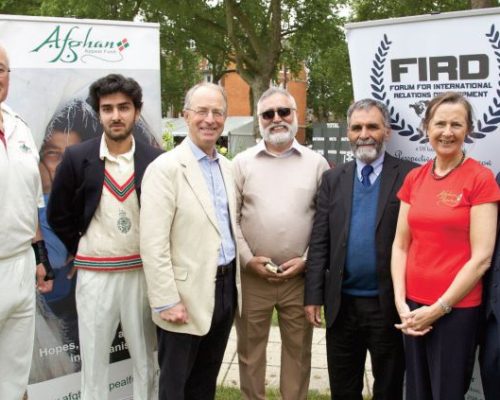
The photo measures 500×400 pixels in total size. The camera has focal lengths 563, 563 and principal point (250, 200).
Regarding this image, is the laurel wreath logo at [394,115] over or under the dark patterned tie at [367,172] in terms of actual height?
over

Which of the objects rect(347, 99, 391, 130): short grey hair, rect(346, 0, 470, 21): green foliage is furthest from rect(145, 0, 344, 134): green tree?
rect(347, 99, 391, 130): short grey hair

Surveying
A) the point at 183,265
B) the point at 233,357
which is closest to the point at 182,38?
the point at 233,357

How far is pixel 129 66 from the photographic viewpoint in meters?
4.08

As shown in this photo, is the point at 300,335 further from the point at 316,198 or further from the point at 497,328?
the point at 497,328

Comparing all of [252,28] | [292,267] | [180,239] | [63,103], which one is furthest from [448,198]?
[252,28]

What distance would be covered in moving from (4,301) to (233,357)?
9.04ft

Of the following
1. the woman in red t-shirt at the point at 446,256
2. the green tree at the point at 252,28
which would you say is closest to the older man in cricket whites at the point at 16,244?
the woman in red t-shirt at the point at 446,256

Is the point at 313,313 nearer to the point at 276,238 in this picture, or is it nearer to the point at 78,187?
the point at 276,238

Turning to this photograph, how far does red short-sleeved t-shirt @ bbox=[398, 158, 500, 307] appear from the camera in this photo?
9.51ft

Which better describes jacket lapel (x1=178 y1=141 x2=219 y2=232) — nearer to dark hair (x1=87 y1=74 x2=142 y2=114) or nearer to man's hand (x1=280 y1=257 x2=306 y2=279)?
dark hair (x1=87 y1=74 x2=142 y2=114)

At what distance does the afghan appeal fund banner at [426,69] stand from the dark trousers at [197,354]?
1.52 metres

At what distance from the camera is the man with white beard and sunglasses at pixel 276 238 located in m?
3.77

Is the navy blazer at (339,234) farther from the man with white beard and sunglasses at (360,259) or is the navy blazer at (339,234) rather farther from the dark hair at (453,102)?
the dark hair at (453,102)

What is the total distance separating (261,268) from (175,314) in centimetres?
82
